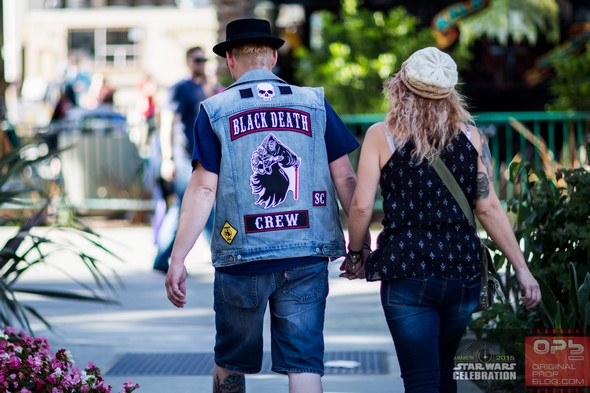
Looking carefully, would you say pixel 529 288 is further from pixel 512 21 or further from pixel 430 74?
pixel 512 21

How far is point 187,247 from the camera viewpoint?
14.3ft

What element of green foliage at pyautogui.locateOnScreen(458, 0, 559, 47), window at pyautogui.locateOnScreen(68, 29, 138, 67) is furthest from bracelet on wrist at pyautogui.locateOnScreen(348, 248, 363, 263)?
window at pyautogui.locateOnScreen(68, 29, 138, 67)

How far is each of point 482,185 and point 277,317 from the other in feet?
3.00

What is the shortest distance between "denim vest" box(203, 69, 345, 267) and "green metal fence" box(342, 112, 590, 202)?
323 inches

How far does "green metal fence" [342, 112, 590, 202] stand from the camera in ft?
41.3

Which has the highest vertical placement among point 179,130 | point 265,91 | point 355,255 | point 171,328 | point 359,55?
point 359,55

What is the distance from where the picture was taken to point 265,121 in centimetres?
437

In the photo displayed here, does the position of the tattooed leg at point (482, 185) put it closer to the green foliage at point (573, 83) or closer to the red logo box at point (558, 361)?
the red logo box at point (558, 361)

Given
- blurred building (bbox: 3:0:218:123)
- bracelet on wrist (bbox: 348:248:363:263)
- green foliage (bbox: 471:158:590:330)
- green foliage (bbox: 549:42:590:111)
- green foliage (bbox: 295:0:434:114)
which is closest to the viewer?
bracelet on wrist (bbox: 348:248:363:263)

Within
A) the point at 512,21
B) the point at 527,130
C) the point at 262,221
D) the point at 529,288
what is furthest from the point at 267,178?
the point at 512,21

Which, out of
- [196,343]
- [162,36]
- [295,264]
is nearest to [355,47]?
[196,343]

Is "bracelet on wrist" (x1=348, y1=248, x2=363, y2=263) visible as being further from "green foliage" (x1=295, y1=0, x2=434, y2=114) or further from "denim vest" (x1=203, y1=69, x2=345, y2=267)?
"green foliage" (x1=295, y1=0, x2=434, y2=114)

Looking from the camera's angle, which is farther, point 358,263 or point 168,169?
point 168,169

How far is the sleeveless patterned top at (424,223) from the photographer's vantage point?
4.13 metres
